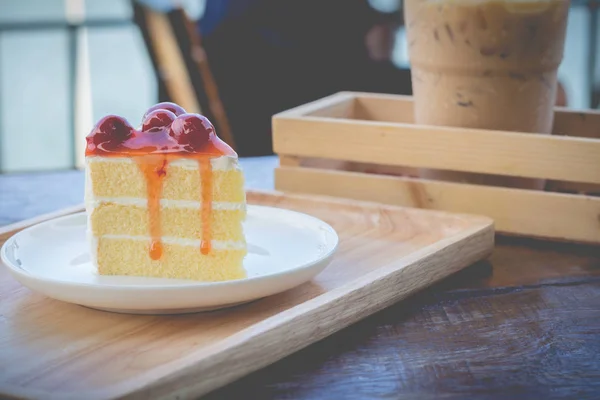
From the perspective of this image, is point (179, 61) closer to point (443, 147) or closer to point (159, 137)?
point (443, 147)

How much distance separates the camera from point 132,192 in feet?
4.03

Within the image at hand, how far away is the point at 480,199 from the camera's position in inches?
60.7

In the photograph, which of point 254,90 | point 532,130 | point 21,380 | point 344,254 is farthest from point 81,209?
point 254,90

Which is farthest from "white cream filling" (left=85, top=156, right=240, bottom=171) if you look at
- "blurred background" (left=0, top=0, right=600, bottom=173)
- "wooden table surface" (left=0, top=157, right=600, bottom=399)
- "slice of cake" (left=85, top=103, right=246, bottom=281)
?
"blurred background" (left=0, top=0, right=600, bottom=173)

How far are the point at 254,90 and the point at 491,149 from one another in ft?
8.95

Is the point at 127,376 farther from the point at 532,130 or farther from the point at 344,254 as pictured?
A: the point at 532,130

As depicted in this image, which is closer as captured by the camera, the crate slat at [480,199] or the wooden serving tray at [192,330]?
the wooden serving tray at [192,330]

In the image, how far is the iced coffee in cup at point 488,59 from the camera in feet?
4.94

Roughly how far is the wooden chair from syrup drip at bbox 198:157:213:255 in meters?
2.87

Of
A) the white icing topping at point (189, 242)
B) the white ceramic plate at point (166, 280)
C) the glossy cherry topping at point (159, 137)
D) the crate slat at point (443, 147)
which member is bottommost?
the white ceramic plate at point (166, 280)

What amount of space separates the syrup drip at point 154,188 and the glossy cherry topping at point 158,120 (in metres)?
0.04

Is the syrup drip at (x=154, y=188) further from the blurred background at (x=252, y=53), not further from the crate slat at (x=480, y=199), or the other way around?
the blurred background at (x=252, y=53)

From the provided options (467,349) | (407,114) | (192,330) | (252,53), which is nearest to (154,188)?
(192,330)

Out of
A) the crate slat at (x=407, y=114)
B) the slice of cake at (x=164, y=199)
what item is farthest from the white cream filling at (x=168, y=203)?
the crate slat at (x=407, y=114)
